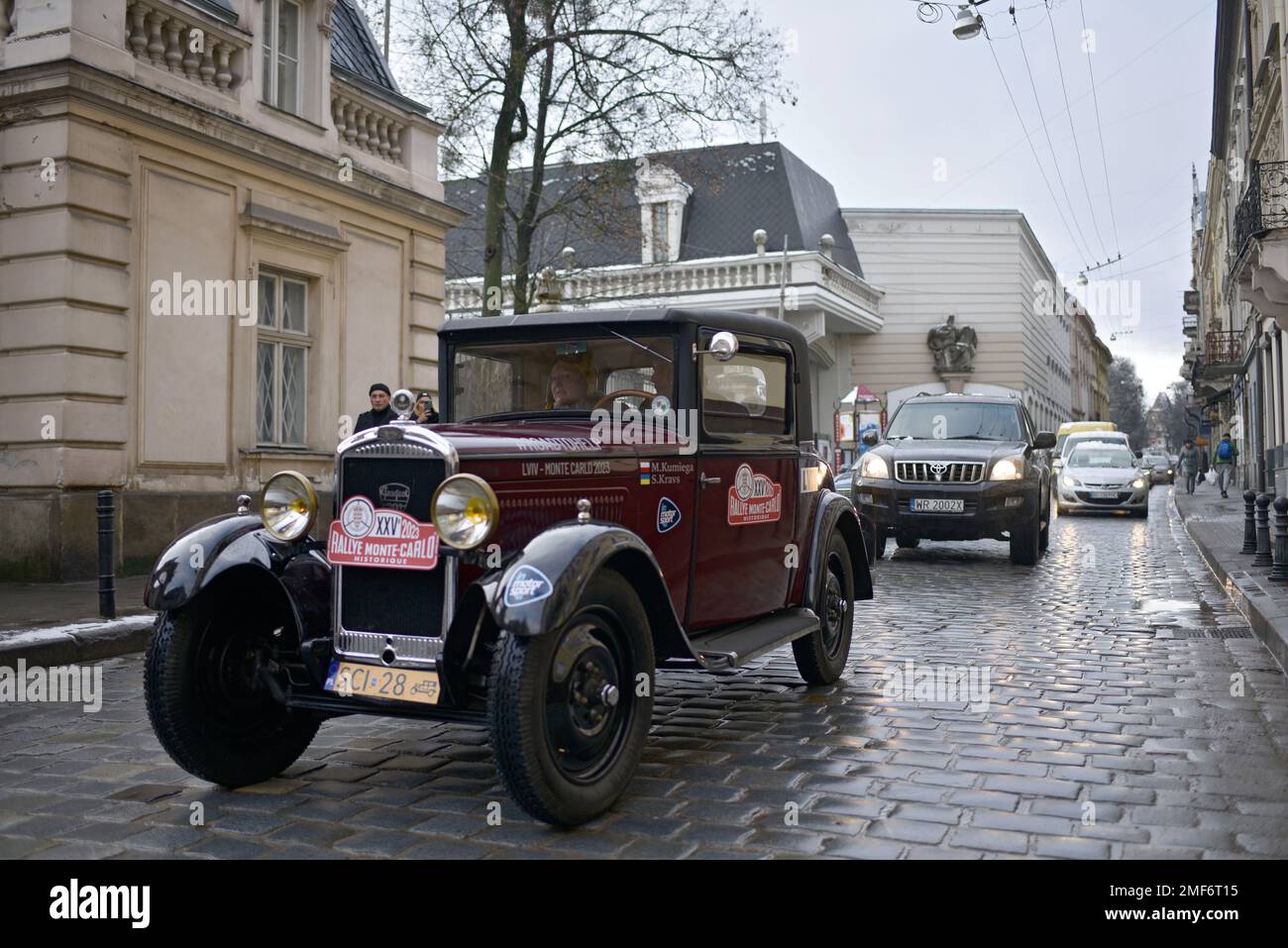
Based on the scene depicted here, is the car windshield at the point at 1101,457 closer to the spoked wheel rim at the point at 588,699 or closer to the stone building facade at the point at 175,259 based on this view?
the stone building facade at the point at 175,259

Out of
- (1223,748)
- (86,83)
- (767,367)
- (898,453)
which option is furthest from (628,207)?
(1223,748)

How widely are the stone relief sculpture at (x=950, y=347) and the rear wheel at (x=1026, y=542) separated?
30.1 metres

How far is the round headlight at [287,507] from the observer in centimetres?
466

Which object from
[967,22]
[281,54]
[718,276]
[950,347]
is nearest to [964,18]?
[967,22]

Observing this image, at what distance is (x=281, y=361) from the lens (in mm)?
13945

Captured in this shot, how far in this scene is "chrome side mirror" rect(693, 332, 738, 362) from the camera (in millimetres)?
5344

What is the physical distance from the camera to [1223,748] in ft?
16.9

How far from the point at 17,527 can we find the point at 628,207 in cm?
1205

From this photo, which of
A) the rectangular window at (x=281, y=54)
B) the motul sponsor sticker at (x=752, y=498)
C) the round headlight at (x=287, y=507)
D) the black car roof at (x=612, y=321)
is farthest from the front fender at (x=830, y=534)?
the rectangular window at (x=281, y=54)

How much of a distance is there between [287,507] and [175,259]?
8.59m

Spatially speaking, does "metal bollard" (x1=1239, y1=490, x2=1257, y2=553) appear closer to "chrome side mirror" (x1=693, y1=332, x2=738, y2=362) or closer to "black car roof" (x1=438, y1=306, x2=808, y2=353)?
"black car roof" (x1=438, y1=306, x2=808, y2=353)

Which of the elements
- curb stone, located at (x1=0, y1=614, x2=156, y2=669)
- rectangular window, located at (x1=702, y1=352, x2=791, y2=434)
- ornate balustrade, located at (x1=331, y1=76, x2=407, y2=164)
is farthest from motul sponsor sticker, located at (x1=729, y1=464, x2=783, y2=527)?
ornate balustrade, located at (x1=331, y1=76, x2=407, y2=164)

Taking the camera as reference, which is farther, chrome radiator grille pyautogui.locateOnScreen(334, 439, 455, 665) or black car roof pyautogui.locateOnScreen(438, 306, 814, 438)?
black car roof pyautogui.locateOnScreen(438, 306, 814, 438)

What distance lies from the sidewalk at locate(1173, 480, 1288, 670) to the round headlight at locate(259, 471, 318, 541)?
5579 mm
